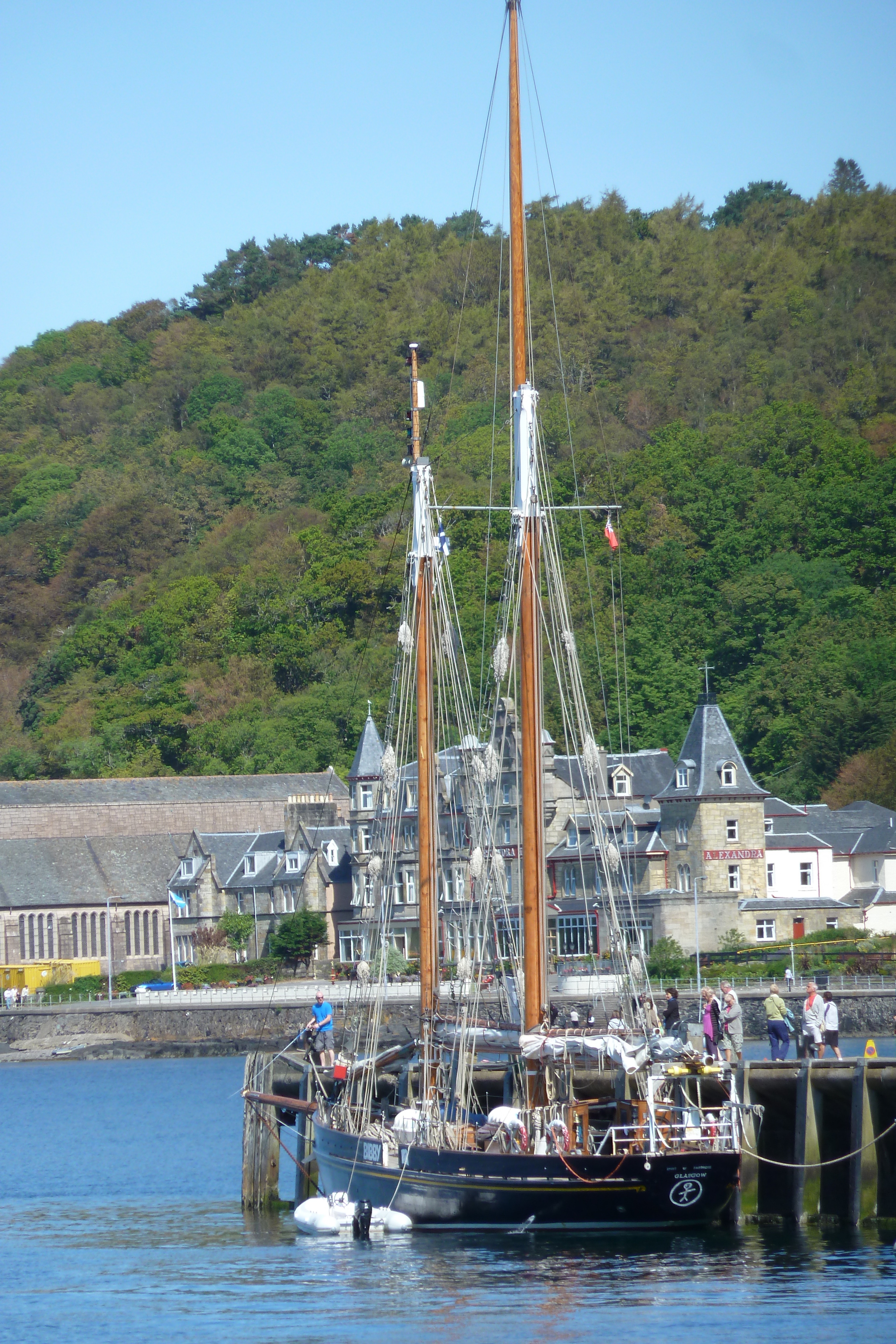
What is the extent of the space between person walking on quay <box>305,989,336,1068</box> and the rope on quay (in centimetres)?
860

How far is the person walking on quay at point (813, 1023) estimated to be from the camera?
33188mm

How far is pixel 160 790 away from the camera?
132500 millimetres

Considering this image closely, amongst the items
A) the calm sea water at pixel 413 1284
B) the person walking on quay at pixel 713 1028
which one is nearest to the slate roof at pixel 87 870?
the calm sea water at pixel 413 1284

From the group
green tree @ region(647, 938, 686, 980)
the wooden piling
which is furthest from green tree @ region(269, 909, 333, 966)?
the wooden piling

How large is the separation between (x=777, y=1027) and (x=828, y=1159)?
302 centimetres

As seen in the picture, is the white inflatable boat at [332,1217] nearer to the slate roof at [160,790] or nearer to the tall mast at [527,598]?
the tall mast at [527,598]

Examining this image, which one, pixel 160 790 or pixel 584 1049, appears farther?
Answer: pixel 160 790

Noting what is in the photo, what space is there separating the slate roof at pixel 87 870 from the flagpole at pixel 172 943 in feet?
9.63

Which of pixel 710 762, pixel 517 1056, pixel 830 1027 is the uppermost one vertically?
pixel 710 762

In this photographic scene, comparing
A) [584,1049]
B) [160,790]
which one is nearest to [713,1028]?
[584,1049]

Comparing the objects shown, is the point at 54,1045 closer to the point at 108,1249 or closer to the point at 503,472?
the point at 108,1249

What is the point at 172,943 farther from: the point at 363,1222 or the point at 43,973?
the point at 363,1222

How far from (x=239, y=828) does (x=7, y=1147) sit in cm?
7438

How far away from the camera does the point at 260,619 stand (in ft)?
490
